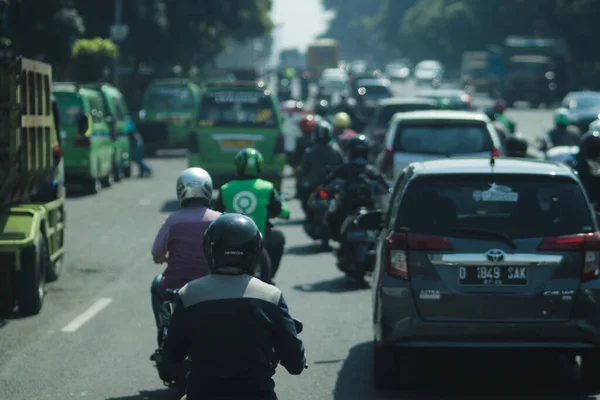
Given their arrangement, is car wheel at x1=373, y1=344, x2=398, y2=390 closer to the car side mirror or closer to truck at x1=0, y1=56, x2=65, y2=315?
truck at x1=0, y1=56, x2=65, y2=315

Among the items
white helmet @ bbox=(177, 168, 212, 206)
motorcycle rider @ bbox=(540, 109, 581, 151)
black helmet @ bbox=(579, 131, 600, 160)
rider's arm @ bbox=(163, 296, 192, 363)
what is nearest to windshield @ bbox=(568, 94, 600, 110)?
motorcycle rider @ bbox=(540, 109, 581, 151)

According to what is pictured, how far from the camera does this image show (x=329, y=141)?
56.2 ft

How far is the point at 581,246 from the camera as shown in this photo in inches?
322

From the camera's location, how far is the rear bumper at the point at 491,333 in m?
8.12

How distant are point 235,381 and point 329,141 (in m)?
12.4

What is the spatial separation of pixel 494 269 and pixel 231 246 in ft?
11.4

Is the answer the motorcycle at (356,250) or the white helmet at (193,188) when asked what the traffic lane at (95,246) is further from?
the motorcycle at (356,250)

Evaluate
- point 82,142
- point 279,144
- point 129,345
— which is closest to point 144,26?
point 82,142

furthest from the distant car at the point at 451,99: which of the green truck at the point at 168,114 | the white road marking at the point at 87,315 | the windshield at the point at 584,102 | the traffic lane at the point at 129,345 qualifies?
the white road marking at the point at 87,315

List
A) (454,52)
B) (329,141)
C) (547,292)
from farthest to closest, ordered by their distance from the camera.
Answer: (454,52)
(329,141)
(547,292)

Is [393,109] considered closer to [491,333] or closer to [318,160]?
[318,160]

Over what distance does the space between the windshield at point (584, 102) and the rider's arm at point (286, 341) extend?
123ft

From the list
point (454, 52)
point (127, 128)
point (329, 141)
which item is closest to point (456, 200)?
point (329, 141)

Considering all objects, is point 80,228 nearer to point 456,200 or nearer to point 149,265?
point 149,265
